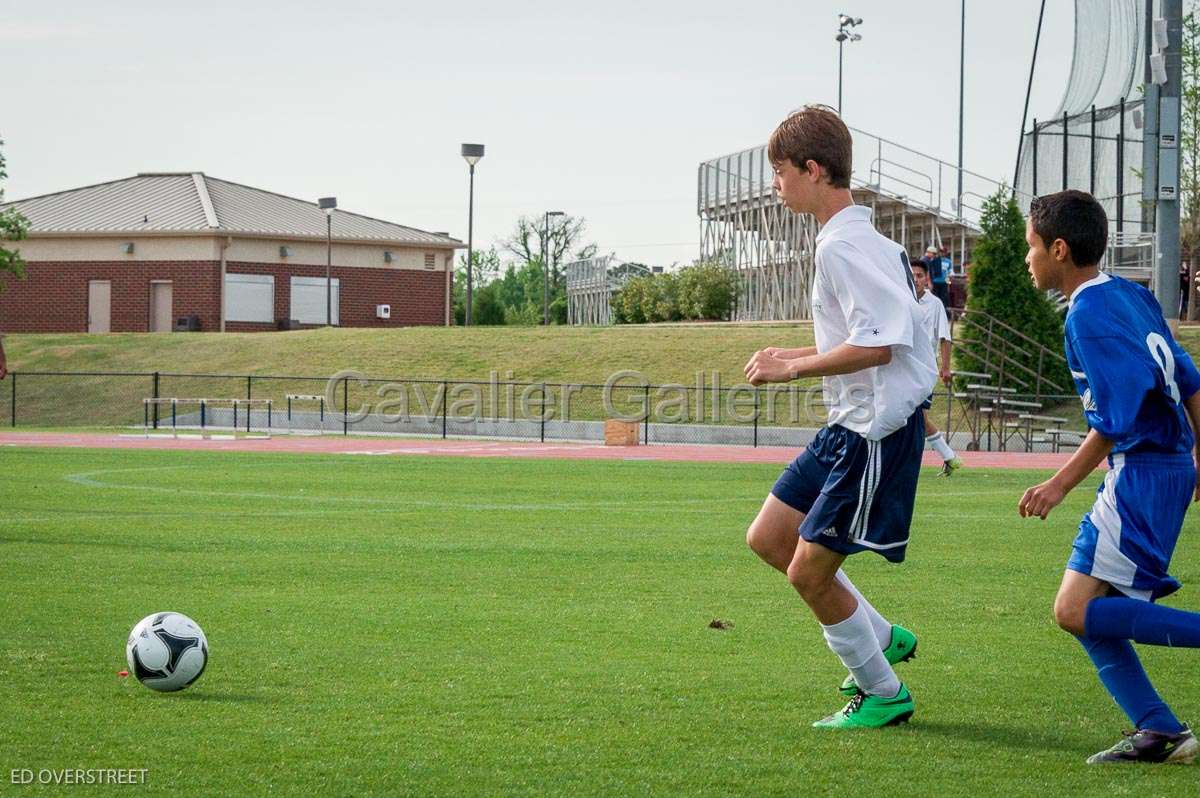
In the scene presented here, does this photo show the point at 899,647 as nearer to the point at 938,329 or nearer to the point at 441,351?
the point at 938,329

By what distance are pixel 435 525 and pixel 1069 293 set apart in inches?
345

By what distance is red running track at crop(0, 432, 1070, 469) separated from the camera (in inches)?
1021

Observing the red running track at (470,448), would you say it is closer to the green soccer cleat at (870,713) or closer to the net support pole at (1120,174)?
the net support pole at (1120,174)

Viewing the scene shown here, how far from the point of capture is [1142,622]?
4.79 meters

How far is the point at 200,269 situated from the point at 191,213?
372 centimetres

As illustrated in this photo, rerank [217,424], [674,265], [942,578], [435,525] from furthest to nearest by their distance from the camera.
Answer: [674,265]
[217,424]
[435,525]
[942,578]

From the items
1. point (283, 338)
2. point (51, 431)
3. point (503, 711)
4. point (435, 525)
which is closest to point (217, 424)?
point (51, 431)

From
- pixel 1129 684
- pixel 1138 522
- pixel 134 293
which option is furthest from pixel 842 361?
pixel 134 293

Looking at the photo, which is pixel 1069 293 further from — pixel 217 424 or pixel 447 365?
pixel 447 365

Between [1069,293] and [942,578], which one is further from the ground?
[1069,293]

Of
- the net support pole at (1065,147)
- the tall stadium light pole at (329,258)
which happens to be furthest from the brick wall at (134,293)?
the net support pole at (1065,147)

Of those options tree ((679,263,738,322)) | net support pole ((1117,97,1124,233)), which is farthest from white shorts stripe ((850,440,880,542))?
tree ((679,263,738,322))

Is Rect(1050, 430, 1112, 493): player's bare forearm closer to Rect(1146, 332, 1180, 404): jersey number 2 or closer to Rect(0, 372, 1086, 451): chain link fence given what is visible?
Rect(1146, 332, 1180, 404): jersey number 2

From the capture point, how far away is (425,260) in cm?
6738
